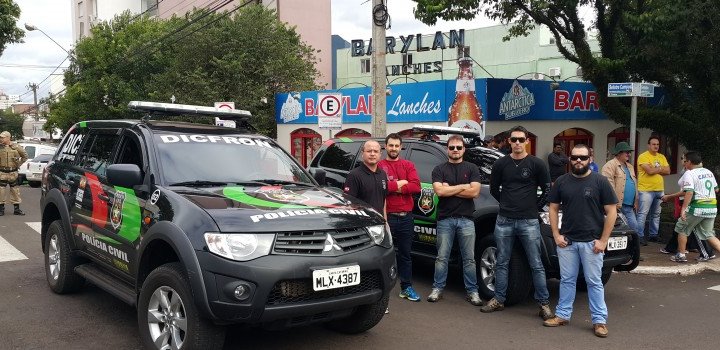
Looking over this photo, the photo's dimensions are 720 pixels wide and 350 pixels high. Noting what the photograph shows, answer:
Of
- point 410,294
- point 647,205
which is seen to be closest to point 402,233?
point 410,294

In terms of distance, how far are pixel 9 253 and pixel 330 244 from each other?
21.4ft

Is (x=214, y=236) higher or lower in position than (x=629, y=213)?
higher

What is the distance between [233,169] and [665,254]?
280 inches

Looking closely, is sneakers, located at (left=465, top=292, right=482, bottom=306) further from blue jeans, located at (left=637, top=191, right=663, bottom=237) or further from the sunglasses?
blue jeans, located at (left=637, top=191, right=663, bottom=237)

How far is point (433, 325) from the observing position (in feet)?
18.8

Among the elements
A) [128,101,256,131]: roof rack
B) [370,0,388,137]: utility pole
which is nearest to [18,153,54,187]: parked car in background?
[370,0,388,137]: utility pole

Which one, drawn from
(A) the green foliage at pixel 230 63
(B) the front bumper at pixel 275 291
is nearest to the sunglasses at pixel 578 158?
(B) the front bumper at pixel 275 291

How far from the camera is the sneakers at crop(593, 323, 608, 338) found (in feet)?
17.8

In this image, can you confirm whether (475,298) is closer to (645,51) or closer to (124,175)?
(124,175)

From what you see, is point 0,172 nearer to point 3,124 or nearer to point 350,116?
point 350,116

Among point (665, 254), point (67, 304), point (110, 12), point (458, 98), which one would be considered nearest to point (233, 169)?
point (67, 304)

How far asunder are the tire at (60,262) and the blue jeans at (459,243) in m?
3.67

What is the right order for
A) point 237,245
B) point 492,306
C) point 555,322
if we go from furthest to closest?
point 492,306 < point 555,322 < point 237,245

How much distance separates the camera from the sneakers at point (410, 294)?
6566 mm
